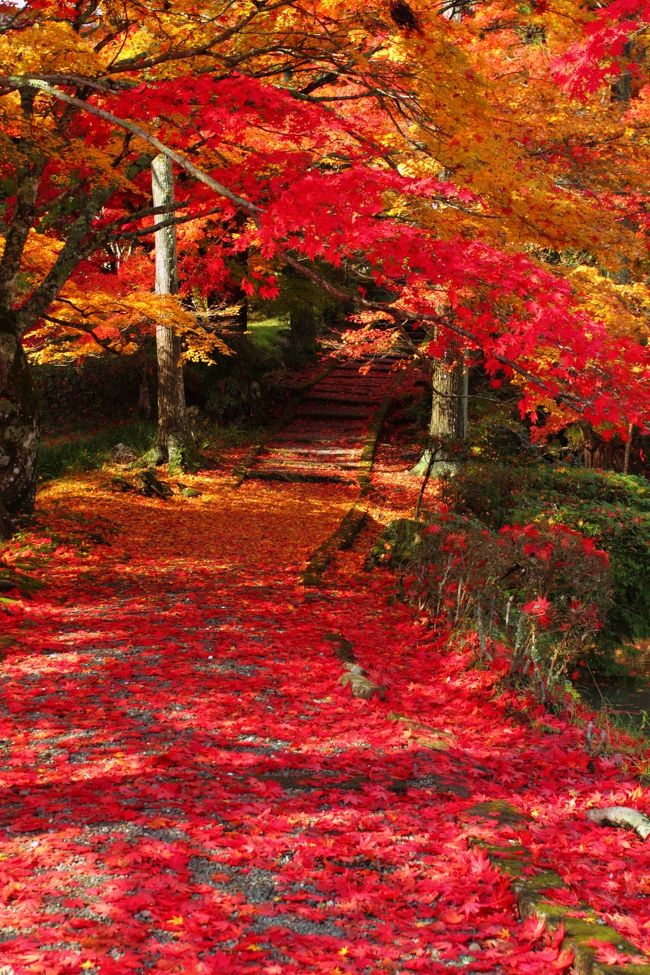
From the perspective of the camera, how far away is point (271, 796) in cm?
448

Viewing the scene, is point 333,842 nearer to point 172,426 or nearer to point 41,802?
point 41,802

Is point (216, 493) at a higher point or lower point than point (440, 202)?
lower

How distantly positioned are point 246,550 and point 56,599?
3.13 m

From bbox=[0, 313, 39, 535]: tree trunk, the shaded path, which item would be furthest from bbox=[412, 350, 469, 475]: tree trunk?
bbox=[0, 313, 39, 535]: tree trunk

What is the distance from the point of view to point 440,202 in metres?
11.0

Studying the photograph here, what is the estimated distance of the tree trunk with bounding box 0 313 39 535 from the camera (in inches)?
380

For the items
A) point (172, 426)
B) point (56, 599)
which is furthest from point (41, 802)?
point (172, 426)

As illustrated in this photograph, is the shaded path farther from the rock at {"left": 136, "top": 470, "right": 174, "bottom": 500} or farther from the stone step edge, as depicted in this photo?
the rock at {"left": 136, "top": 470, "right": 174, "bottom": 500}

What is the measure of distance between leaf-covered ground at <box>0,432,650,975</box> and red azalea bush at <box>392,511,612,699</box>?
398 mm

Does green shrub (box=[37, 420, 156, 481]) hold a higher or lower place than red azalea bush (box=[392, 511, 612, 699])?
higher

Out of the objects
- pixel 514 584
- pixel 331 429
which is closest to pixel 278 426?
pixel 331 429

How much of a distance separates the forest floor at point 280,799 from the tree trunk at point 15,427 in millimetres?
1597

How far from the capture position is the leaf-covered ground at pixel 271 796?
3.23 m

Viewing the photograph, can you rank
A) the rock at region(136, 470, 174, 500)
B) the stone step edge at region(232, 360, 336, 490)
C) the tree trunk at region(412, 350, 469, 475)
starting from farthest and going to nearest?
the stone step edge at region(232, 360, 336, 490) < the tree trunk at region(412, 350, 469, 475) < the rock at region(136, 470, 174, 500)
